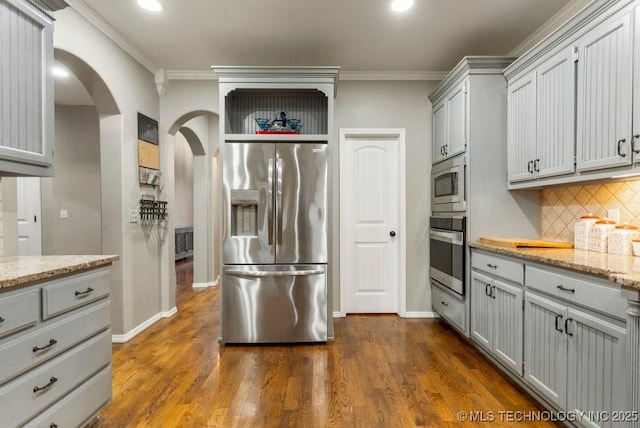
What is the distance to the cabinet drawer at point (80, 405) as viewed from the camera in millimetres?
1523

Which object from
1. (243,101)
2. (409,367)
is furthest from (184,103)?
(409,367)

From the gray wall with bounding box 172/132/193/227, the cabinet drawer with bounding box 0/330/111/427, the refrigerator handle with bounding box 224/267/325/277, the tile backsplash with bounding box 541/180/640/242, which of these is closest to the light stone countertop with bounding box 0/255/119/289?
Result: the cabinet drawer with bounding box 0/330/111/427

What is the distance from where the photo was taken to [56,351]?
157cm

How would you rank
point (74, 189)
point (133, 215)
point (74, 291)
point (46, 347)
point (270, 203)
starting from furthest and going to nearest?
point (74, 189) < point (133, 215) < point (270, 203) < point (74, 291) < point (46, 347)

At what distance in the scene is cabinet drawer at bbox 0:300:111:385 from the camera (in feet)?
4.38

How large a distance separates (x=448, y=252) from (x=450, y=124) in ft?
3.97

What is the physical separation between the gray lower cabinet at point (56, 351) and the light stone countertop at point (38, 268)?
36 millimetres

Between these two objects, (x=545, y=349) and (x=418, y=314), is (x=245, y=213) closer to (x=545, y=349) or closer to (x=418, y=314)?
(x=418, y=314)

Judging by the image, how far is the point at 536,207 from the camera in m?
2.95

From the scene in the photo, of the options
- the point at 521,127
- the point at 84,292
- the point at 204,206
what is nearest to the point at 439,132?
the point at 521,127

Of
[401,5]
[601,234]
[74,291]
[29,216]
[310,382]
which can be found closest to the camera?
[74,291]

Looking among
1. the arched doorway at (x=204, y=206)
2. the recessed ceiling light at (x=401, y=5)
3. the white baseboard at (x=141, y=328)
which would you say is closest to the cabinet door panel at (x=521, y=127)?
the recessed ceiling light at (x=401, y=5)

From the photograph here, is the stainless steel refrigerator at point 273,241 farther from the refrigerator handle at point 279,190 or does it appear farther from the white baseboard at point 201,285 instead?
the white baseboard at point 201,285

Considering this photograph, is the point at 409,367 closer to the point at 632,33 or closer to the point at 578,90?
the point at 578,90
